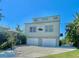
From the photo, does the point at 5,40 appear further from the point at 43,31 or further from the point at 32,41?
the point at 43,31

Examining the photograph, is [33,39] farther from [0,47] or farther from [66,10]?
[0,47]

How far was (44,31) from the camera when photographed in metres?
33.7

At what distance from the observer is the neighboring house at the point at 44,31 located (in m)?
32.2

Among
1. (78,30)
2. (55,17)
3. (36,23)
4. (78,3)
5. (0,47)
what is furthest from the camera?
(36,23)

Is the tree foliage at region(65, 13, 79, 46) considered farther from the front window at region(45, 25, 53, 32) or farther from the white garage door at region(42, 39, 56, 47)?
the front window at region(45, 25, 53, 32)

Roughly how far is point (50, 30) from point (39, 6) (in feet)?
19.4

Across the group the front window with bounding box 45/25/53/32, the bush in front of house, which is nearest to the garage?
the front window with bounding box 45/25/53/32

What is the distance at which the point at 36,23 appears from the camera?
3456cm

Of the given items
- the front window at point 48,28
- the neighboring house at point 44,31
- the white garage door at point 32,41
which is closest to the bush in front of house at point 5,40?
the neighboring house at point 44,31

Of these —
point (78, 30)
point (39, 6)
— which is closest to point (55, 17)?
point (39, 6)

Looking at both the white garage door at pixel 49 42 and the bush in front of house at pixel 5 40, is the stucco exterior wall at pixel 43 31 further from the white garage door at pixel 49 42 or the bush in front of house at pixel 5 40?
the bush in front of house at pixel 5 40

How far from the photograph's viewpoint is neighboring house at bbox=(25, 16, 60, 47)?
105 ft

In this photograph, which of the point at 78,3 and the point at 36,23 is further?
the point at 36,23

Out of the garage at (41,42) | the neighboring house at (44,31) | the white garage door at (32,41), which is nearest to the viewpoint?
the garage at (41,42)
